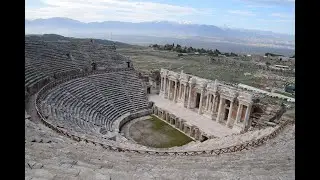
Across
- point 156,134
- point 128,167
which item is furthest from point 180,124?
point 128,167

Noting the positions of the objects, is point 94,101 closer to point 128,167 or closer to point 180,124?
point 180,124

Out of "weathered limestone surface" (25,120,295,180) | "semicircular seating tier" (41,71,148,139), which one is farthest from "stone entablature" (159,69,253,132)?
"weathered limestone surface" (25,120,295,180)

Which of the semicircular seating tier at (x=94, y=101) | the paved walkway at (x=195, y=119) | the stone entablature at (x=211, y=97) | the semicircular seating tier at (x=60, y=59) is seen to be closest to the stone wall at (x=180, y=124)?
the paved walkway at (x=195, y=119)

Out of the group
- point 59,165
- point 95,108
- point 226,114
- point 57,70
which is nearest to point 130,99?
point 95,108

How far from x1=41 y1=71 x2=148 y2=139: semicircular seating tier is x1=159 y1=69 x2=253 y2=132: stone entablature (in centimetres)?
407

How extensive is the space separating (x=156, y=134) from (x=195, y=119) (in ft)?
16.6

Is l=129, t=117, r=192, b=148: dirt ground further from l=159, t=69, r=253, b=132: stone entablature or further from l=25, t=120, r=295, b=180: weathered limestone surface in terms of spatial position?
l=25, t=120, r=295, b=180: weathered limestone surface

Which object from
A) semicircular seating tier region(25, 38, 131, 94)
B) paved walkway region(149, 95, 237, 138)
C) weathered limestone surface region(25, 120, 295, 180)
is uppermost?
semicircular seating tier region(25, 38, 131, 94)

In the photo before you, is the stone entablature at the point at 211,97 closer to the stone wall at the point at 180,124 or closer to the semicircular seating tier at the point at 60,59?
the stone wall at the point at 180,124

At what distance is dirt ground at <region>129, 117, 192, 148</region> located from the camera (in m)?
28.8

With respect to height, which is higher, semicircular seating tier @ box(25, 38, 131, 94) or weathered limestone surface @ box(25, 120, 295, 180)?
semicircular seating tier @ box(25, 38, 131, 94)

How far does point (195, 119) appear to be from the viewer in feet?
110

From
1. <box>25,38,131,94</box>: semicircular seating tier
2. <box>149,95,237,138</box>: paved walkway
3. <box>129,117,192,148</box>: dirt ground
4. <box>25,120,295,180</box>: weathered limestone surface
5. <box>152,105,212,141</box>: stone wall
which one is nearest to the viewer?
<box>25,120,295,180</box>: weathered limestone surface

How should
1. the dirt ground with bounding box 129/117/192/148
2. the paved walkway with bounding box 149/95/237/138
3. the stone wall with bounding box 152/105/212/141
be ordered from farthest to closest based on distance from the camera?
the stone wall with bounding box 152/105/212/141, the paved walkway with bounding box 149/95/237/138, the dirt ground with bounding box 129/117/192/148
